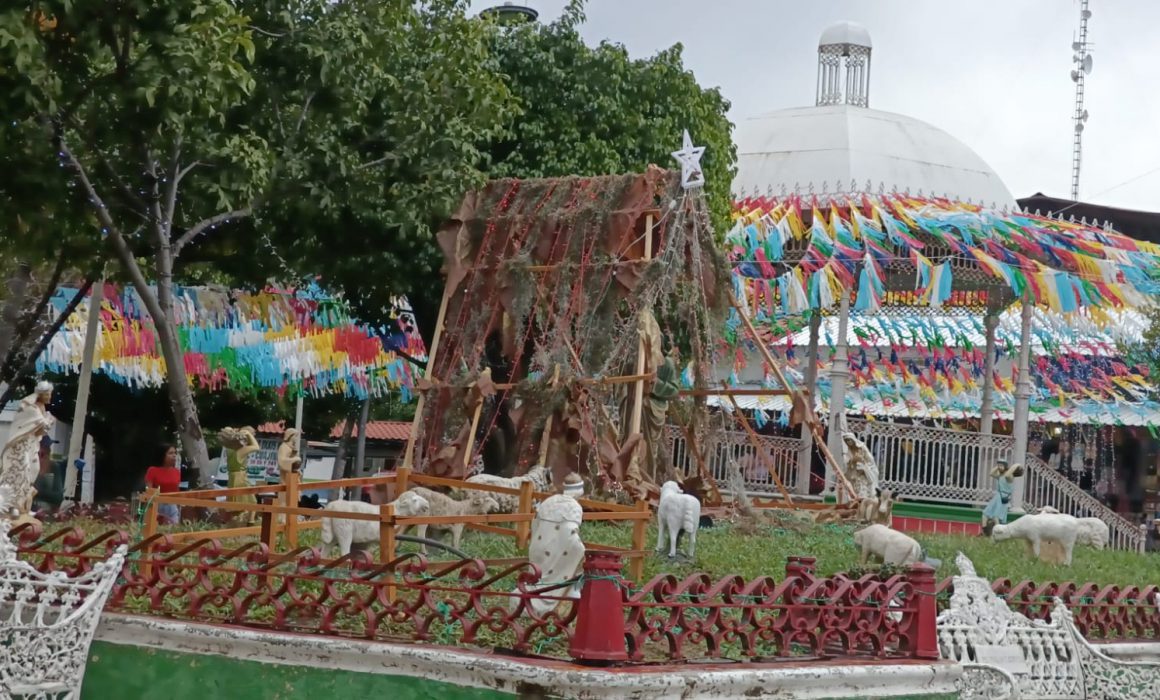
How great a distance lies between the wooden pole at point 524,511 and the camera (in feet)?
40.7

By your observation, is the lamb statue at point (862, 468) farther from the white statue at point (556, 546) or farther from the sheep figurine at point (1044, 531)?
the white statue at point (556, 546)

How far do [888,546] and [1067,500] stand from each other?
33.8 ft

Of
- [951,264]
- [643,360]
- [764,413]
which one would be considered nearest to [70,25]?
[643,360]

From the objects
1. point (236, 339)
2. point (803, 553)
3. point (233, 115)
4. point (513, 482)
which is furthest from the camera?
point (236, 339)

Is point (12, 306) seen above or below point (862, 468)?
above

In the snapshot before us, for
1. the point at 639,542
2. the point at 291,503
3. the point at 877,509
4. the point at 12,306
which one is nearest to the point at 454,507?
the point at 291,503

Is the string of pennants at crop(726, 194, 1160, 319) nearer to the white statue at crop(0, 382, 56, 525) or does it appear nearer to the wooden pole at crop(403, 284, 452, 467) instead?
the wooden pole at crop(403, 284, 452, 467)

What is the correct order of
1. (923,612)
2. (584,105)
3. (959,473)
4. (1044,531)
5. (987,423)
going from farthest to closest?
(987,423)
(959,473)
(584,105)
(1044,531)
(923,612)

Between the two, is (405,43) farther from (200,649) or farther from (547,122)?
(200,649)

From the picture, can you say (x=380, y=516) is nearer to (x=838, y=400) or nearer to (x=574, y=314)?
(x=574, y=314)

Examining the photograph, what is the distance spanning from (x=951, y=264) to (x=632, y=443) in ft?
26.8

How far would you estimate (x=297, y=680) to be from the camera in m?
8.85

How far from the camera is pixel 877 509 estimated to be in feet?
54.5

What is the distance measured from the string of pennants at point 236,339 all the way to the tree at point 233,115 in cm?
297
